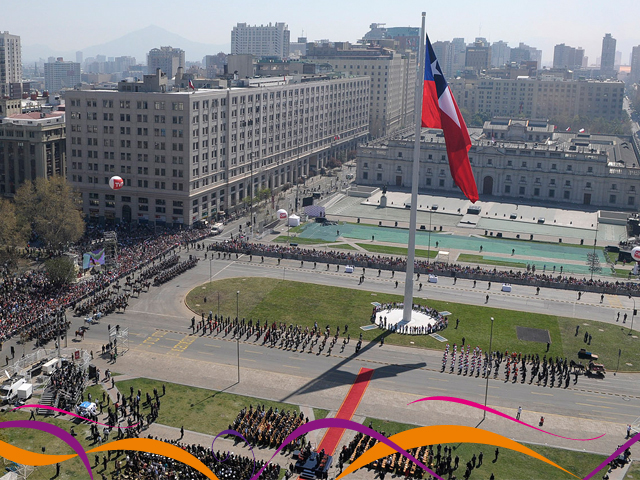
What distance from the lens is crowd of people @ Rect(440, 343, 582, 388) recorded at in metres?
73.6

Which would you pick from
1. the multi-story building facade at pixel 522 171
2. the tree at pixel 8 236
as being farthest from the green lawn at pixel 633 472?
the multi-story building facade at pixel 522 171

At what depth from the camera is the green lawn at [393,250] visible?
121356mm

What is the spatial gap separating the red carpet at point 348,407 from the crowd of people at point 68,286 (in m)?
36.7

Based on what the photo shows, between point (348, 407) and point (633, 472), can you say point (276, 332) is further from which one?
point (633, 472)

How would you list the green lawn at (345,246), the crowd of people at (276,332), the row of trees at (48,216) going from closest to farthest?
the crowd of people at (276,332), the row of trees at (48,216), the green lawn at (345,246)

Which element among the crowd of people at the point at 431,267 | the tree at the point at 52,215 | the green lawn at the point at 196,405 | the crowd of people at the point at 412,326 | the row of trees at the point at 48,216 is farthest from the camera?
the tree at the point at 52,215

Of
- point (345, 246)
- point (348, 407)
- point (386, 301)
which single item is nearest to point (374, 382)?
point (348, 407)

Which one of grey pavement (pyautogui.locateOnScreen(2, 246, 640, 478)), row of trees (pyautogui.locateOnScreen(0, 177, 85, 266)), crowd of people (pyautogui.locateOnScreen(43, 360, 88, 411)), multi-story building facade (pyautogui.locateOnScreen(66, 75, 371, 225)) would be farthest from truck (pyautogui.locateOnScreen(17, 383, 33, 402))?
multi-story building facade (pyautogui.locateOnScreen(66, 75, 371, 225))

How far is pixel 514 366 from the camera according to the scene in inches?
2928

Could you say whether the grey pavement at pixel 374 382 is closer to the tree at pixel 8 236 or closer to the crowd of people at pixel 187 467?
the crowd of people at pixel 187 467

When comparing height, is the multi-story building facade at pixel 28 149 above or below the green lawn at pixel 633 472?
above

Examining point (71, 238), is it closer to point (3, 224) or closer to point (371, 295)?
point (3, 224)

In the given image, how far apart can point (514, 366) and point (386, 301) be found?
2554 cm

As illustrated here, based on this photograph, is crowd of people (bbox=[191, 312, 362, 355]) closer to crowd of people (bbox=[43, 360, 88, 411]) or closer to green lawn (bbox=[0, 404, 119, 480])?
crowd of people (bbox=[43, 360, 88, 411])
